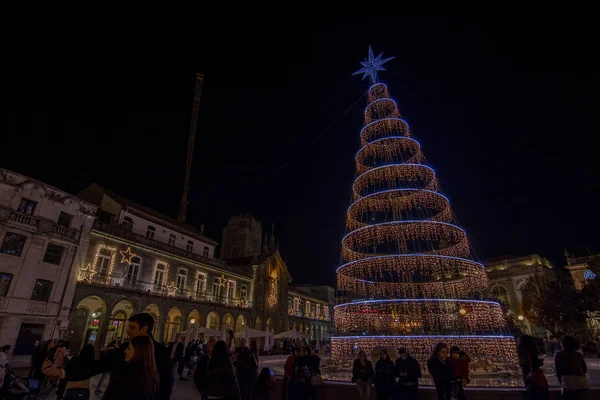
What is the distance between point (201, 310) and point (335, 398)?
26.1m

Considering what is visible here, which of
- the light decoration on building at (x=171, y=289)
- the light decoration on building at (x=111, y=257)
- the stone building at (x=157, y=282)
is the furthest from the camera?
the light decoration on building at (x=171, y=289)

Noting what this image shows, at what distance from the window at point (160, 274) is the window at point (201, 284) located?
4.21 metres

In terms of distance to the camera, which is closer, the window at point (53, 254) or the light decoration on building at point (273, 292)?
the window at point (53, 254)

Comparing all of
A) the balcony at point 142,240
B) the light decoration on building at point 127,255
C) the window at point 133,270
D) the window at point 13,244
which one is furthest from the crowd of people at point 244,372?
the window at point 133,270

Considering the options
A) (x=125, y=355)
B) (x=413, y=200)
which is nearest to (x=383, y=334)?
(x=413, y=200)

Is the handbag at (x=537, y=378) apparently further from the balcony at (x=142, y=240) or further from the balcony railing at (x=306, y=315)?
the balcony railing at (x=306, y=315)

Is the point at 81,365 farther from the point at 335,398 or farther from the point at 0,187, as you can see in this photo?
the point at 0,187

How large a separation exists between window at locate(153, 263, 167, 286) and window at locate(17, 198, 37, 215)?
10501 millimetres

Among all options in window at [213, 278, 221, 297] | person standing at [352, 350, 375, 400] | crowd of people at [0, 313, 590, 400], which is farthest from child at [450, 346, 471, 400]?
window at [213, 278, 221, 297]

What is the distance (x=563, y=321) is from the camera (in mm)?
34469

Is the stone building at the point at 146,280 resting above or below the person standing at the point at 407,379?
above

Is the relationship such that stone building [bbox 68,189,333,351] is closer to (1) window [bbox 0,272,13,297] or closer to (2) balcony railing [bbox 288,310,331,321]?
(1) window [bbox 0,272,13,297]

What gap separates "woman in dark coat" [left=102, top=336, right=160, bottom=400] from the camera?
2.82 m

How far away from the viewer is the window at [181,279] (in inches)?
1202
